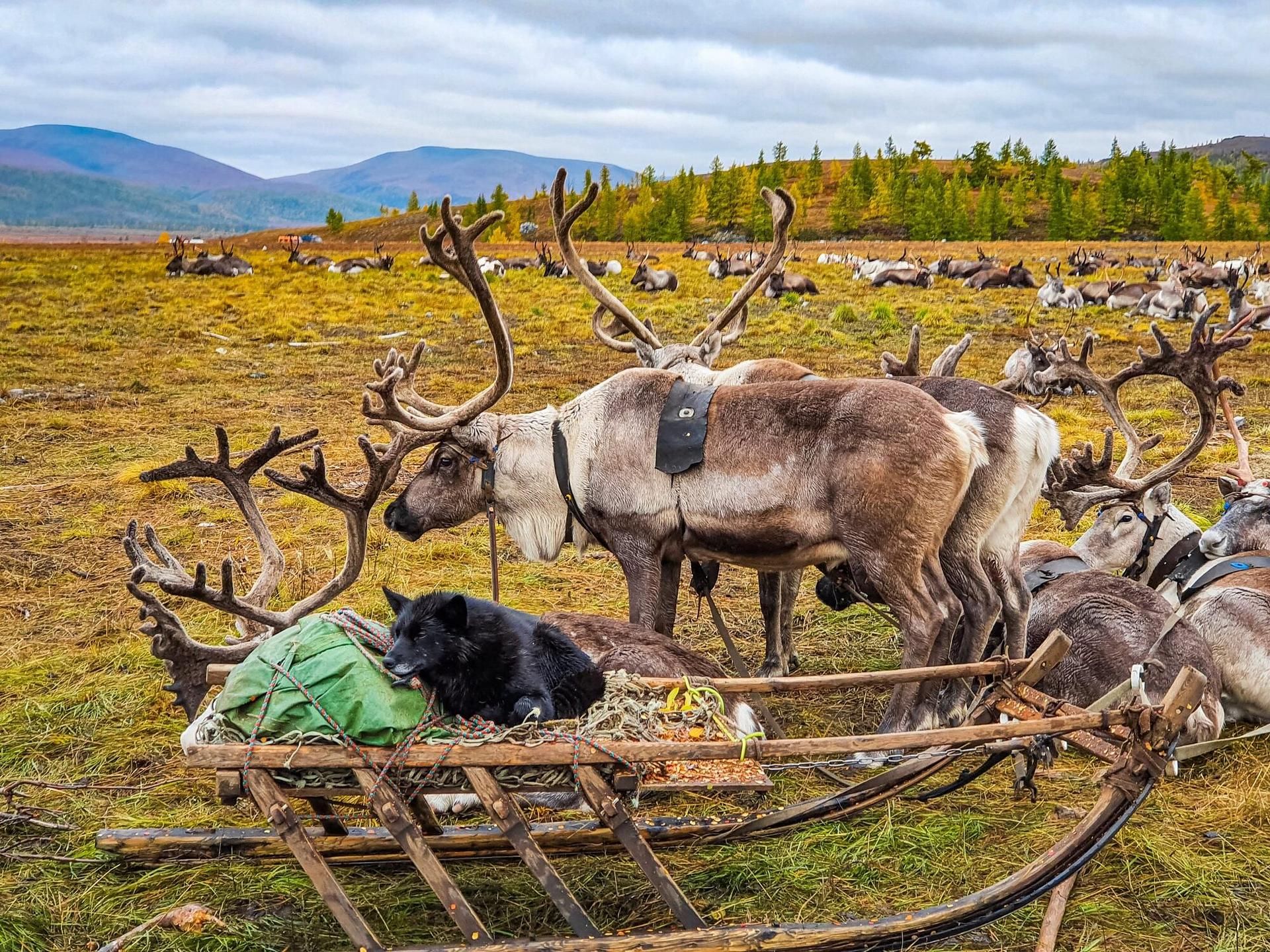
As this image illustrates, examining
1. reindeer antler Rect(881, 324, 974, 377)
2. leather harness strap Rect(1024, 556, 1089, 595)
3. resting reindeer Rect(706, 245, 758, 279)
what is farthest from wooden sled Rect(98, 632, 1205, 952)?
resting reindeer Rect(706, 245, 758, 279)

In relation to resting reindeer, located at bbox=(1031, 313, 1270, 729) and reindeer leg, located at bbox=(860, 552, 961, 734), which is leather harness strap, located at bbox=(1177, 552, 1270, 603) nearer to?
resting reindeer, located at bbox=(1031, 313, 1270, 729)

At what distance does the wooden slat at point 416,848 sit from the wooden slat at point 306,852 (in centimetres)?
23

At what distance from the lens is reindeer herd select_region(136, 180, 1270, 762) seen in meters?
5.07

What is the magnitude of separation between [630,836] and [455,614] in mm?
919

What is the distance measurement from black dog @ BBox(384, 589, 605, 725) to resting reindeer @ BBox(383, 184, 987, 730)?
5.52 feet

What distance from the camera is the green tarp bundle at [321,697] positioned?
3.38 m

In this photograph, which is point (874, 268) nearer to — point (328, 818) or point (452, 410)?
point (452, 410)

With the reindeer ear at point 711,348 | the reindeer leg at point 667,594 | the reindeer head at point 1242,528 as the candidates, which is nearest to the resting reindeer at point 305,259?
the reindeer ear at point 711,348

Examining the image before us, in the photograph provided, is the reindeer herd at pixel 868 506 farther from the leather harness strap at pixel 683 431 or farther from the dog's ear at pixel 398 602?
the dog's ear at pixel 398 602

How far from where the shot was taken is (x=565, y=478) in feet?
18.6

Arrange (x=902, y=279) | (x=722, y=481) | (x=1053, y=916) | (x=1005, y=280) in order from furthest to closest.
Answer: (x=902, y=279) < (x=1005, y=280) < (x=722, y=481) < (x=1053, y=916)

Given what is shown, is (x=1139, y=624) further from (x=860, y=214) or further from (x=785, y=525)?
(x=860, y=214)

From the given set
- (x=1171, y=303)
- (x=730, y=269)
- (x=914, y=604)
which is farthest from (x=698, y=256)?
(x=914, y=604)

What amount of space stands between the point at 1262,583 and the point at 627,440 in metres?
3.43
